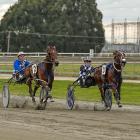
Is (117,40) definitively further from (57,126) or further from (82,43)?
(57,126)

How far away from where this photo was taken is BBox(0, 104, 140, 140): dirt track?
1084 cm

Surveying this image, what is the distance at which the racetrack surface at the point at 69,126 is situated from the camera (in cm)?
1084

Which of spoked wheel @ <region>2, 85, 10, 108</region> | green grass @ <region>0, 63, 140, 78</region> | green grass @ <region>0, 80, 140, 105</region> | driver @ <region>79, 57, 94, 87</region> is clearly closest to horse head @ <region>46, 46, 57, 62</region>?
driver @ <region>79, 57, 94, 87</region>

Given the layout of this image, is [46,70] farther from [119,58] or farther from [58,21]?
[58,21]

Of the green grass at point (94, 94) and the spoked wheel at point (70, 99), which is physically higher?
the spoked wheel at point (70, 99)

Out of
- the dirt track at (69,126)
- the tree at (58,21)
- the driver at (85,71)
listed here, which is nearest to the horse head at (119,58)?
the driver at (85,71)

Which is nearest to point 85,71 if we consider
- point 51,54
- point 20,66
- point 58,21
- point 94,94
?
point 51,54

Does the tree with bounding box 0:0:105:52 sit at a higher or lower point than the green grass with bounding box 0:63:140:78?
higher

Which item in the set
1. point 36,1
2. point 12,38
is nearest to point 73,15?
point 36,1

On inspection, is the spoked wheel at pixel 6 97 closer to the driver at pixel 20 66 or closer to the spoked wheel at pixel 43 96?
the driver at pixel 20 66

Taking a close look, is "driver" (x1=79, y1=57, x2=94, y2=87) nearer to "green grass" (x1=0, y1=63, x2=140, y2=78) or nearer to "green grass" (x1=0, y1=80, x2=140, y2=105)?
"green grass" (x1=0, y1=80, x2=140, y2=105)

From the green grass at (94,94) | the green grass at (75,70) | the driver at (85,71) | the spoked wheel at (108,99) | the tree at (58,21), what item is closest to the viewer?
the spoked wheel at (108,99)

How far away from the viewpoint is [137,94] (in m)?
24.4

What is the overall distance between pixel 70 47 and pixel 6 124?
60718 mm
